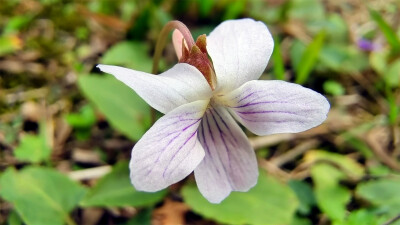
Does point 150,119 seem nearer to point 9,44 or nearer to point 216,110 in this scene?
point 216,110

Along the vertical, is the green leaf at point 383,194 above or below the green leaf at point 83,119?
below

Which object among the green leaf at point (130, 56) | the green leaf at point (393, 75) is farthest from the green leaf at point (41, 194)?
the green leaf at point (393, 75)

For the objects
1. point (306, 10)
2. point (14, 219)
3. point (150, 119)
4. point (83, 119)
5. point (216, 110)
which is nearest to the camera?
point (216, 110)

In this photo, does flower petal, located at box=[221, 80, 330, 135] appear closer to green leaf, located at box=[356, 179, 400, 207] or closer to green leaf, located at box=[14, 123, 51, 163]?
green leaf, located at box=[356, 179, 400, 207]

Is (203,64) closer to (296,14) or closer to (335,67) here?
(335,67)

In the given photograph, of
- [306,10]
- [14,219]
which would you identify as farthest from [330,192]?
[306,10]

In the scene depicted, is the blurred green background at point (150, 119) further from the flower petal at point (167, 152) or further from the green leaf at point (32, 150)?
the flower petal at point (167, 152)
